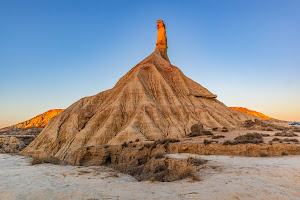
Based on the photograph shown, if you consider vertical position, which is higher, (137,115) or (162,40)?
(162,40)

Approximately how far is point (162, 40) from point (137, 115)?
39813mm

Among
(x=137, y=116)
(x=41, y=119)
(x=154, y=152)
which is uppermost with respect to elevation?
(x=41, y=119)

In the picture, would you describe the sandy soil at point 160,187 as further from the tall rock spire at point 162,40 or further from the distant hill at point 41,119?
the distant hill at point 41,119

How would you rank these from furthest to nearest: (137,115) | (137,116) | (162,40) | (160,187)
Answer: (162,40) → (137,115) → (137,116) → (160,187)

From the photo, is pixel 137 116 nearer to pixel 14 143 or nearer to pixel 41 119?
pixel 14 143

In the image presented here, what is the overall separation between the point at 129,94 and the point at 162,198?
3480 centimetres

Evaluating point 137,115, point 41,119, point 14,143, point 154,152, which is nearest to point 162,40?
point 137,115

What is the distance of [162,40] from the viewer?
64062mm

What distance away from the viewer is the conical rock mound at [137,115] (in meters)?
29.9

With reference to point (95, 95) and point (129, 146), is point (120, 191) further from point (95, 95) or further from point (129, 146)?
point (95, 95)

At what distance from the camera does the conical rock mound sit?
2988cm

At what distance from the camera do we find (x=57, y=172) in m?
7.53

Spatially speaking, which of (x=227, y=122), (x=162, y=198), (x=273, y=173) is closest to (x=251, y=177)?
(x=273, y=173)

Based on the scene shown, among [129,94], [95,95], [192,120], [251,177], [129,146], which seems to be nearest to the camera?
[251,177]
